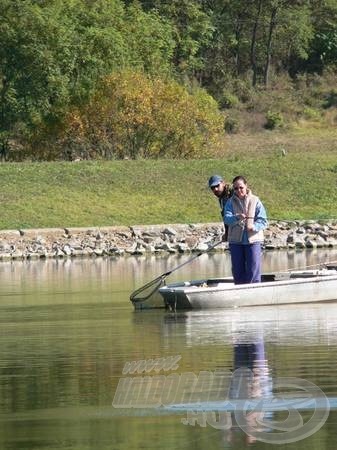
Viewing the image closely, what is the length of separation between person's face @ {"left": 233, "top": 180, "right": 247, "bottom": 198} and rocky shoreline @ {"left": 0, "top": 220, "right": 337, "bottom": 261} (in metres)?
20.4

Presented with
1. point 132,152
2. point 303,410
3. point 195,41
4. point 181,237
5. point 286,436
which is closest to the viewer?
point 286,436

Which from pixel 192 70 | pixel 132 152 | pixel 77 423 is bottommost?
pixel 77 423

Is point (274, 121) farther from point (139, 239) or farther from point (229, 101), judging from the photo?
point (139, 239)

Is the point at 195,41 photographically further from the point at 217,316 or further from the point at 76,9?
the point at 217,316

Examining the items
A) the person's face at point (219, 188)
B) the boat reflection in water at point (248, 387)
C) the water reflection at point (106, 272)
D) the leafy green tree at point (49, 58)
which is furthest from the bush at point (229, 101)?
the boat reflection in water at point (248, 387)

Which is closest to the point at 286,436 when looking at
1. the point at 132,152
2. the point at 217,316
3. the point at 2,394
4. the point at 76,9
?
the point at 2,394

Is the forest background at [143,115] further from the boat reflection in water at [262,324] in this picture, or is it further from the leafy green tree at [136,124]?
the boat reflection in water at [262,324]

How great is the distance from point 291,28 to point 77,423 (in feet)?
240

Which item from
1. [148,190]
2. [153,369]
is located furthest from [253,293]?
[148,190]

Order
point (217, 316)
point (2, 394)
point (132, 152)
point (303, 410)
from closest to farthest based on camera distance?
point (303, 410) < point (2, 394) < point (217, 316) < point (132, 152)

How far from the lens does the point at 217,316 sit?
20.8m

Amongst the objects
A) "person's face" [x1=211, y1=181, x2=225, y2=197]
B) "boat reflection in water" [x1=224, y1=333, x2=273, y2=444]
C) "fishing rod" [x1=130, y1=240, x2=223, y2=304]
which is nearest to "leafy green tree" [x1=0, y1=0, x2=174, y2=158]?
"fishing rod" [x1=130, y1=240, x2=223, y2=304]

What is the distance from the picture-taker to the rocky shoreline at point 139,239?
42469 millimetres

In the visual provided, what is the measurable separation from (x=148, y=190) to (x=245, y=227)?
29333 mm
